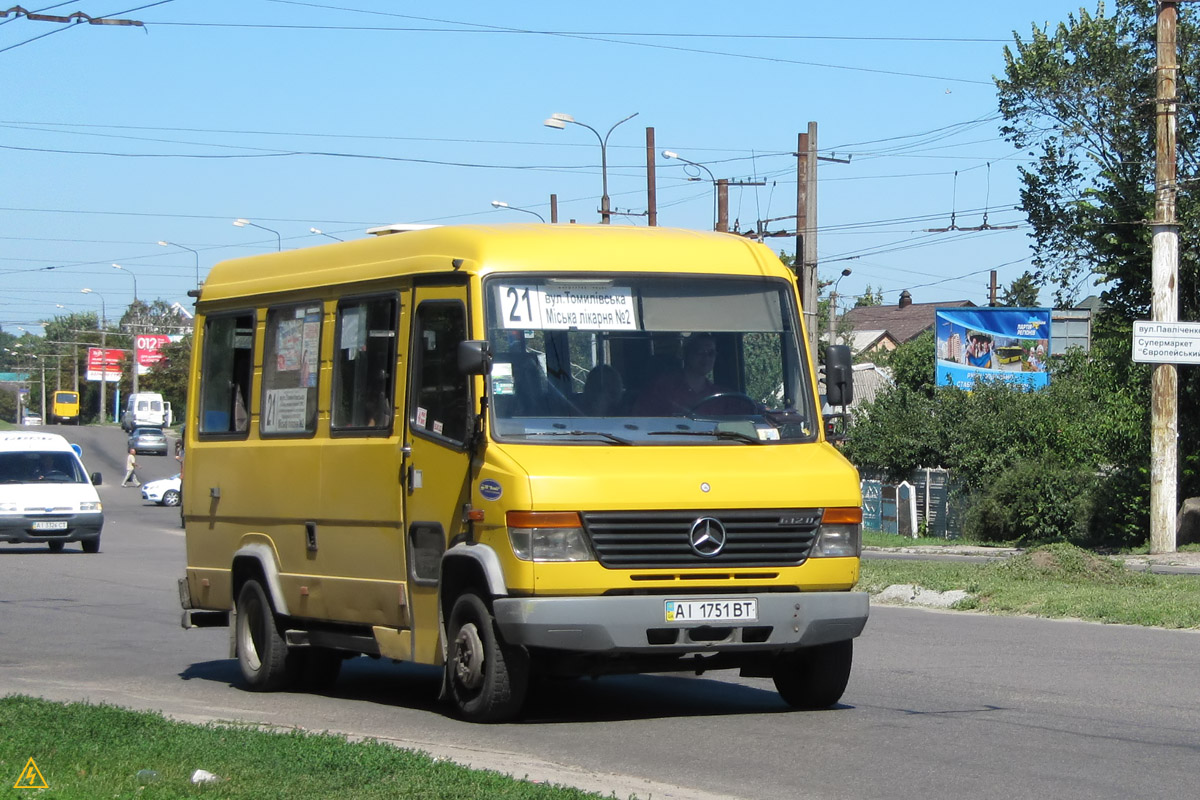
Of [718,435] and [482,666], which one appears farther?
[718,435]

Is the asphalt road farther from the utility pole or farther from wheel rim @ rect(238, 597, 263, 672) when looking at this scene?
the utility pole

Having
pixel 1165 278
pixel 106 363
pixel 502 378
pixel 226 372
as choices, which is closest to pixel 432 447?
pixel 502 378

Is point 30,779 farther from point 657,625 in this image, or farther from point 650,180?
point 650,180

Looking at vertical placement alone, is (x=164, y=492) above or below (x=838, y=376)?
below

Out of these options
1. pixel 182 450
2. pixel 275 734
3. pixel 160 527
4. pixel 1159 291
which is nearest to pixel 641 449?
pixel 275 734

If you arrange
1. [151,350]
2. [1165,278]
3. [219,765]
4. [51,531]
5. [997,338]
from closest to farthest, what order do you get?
[219,765] → [1165,278] → [51,531] → [997,338] → [151,350]

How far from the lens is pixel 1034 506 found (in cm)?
4031

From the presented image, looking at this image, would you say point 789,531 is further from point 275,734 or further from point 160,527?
point 160,527

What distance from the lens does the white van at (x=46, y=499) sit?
99.1 ft

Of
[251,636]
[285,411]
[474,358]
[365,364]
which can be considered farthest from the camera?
[251,636]

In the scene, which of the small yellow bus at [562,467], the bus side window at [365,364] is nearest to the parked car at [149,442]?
the bus side window at [365,364]

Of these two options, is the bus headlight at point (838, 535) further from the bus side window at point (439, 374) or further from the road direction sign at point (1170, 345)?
the road direction sign at point (1170, 345)

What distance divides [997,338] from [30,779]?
1951 inches

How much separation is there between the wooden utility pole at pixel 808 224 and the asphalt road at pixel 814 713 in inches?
631
